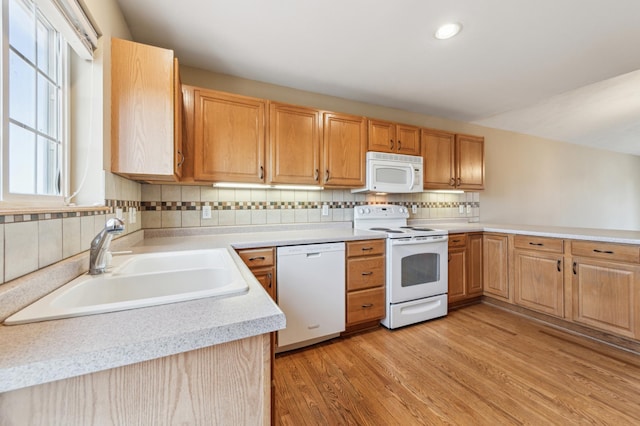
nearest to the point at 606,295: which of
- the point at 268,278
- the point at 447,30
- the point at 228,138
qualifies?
the point at 447,30

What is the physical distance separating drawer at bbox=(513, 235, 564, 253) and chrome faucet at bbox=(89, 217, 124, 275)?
3207 millimetres

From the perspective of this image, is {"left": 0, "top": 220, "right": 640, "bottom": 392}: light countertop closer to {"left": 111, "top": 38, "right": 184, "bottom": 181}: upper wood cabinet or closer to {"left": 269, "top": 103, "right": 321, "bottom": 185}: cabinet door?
{"left": 111, "top": 38, "right": 184, "bottom": 181}: upper wood cabinet

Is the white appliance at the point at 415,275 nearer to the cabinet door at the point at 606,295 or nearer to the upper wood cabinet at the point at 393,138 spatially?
the upper wood cabinet at the point at 393,138

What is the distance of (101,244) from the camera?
3.34ft

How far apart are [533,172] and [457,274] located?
2974 millimetres

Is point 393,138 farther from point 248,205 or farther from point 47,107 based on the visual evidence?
point 47,107

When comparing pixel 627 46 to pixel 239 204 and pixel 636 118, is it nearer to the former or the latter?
pixel 636 118

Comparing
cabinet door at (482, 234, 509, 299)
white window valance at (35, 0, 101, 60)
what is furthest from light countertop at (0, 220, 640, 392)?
cabinet door at (482, 234, 509, 299)

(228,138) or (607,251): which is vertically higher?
(228,138)

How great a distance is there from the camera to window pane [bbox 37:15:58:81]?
1088mm

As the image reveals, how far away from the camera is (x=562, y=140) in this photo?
483 cm

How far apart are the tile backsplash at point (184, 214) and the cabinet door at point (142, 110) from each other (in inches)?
9.8

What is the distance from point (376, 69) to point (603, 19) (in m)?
1.47

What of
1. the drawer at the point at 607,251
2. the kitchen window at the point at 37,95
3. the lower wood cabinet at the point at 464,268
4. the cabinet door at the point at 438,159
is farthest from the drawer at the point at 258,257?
the drawer at the point at 607,251
